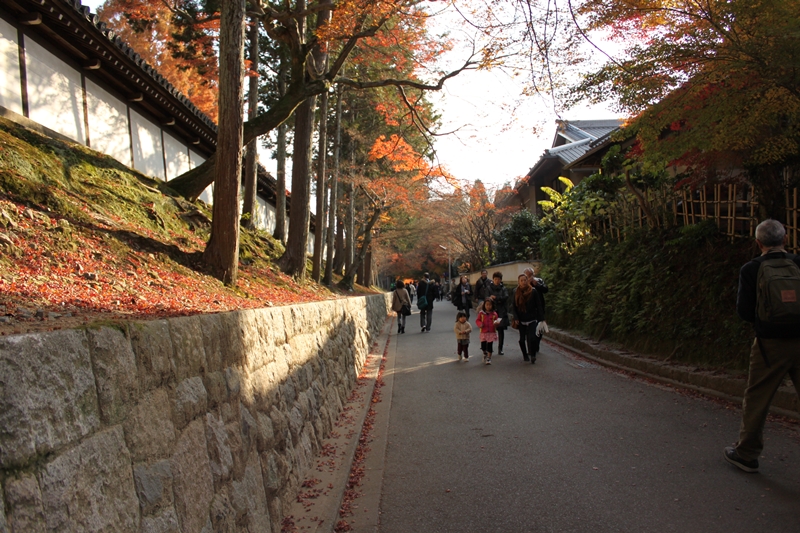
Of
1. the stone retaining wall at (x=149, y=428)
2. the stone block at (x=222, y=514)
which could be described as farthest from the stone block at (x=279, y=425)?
the stone block at (x=222, y=514)

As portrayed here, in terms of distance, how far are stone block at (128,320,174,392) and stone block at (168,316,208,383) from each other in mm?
61

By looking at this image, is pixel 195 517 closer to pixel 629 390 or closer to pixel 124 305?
pixel 124 305

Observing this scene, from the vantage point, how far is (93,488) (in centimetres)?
200

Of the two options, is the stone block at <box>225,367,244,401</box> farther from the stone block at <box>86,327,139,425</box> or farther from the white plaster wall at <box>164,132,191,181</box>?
the white plaster wall at <box>164,132,191,181</box>

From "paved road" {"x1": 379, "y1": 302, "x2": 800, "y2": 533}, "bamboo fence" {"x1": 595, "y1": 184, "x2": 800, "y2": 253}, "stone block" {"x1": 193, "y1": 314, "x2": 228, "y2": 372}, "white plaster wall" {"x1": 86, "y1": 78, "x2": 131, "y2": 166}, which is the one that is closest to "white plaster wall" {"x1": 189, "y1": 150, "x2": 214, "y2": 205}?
"white plaster wall" {"x1": 86, "y1": 78, "x2": 131, "y2": 166}

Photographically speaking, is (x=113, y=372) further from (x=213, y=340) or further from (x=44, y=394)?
(x=213, y=340)

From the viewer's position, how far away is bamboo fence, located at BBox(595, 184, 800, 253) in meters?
8.43

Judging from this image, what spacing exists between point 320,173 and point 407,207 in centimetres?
1106

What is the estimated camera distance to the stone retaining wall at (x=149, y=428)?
1763 millimetres

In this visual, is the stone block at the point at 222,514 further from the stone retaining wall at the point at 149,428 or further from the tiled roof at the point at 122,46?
the tiled roof at the point at 122,46

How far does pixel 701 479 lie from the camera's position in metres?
4.64

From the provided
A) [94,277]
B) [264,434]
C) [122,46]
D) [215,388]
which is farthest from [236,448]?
[122,46]

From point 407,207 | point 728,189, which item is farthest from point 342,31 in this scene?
point 407,207

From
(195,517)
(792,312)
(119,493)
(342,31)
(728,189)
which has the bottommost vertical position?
(195,517)
